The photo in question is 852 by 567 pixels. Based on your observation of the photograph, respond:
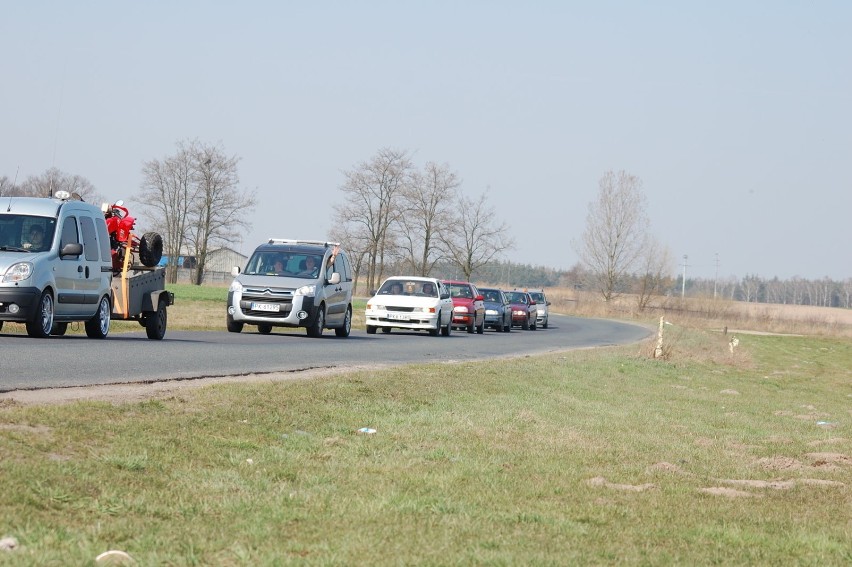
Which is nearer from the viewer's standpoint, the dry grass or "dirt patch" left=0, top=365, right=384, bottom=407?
"dirt patch" left=0, top=365, right=384, bottom=407

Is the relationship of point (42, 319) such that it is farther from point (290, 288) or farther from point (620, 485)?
point (620, 485)

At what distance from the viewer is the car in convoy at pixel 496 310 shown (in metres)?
46.8

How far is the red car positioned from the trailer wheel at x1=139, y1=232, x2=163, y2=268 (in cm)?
2024

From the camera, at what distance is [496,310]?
46938 millimetres

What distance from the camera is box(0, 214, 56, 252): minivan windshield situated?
18.1 metres

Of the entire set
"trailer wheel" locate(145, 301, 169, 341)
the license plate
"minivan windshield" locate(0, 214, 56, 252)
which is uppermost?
"minivan windshield" locate(0, 214, 56, 252)

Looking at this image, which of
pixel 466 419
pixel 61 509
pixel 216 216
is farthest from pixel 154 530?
pixel 216 216

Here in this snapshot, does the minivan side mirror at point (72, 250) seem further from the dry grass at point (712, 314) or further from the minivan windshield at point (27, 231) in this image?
the dry grass at point (712, 314)


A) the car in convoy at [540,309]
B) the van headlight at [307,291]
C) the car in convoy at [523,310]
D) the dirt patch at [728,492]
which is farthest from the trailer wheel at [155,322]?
the car in convoy at [540,309]

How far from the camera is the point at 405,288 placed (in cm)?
3541

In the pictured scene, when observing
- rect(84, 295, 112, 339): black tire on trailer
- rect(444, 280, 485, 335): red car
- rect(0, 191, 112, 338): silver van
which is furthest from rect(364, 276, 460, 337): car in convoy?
rect(0, 191, 112, 338): silver van

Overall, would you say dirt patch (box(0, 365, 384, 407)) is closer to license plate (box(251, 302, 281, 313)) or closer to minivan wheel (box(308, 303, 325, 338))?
license plate (box(251, 302, 281, 313))

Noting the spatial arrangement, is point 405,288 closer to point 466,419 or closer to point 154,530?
point 466,419

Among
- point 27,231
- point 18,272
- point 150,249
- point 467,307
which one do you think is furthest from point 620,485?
point 467,307
